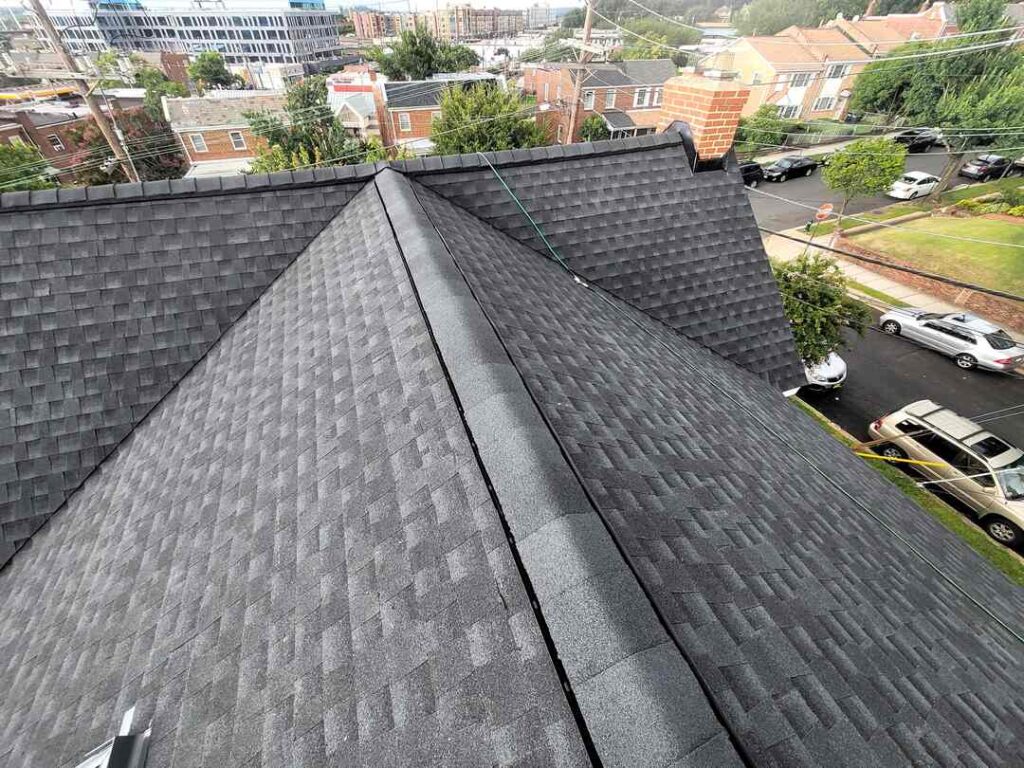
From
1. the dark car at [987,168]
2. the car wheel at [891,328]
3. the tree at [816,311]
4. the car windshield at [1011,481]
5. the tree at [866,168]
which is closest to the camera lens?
the car windshield at [1011,481]

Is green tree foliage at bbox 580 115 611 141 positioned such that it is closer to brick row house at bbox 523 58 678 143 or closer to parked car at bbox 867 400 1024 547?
brick row house at bbox 523 58 678 143

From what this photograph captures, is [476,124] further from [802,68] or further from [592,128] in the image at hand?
[802,68]

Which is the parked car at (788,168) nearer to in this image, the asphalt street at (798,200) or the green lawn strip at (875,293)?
the asphalt street at (798,200)

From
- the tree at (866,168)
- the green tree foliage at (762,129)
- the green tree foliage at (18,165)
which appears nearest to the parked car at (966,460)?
the tree at (866,168)

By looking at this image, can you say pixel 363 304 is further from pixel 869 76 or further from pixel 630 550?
pixel 869 76

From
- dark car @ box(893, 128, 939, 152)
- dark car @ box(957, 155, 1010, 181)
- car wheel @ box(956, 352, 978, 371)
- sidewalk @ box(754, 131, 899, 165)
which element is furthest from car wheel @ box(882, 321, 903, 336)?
dark car @ box(893, 128, 939, 152)

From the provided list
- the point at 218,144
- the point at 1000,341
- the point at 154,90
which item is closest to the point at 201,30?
the point at 154,90
